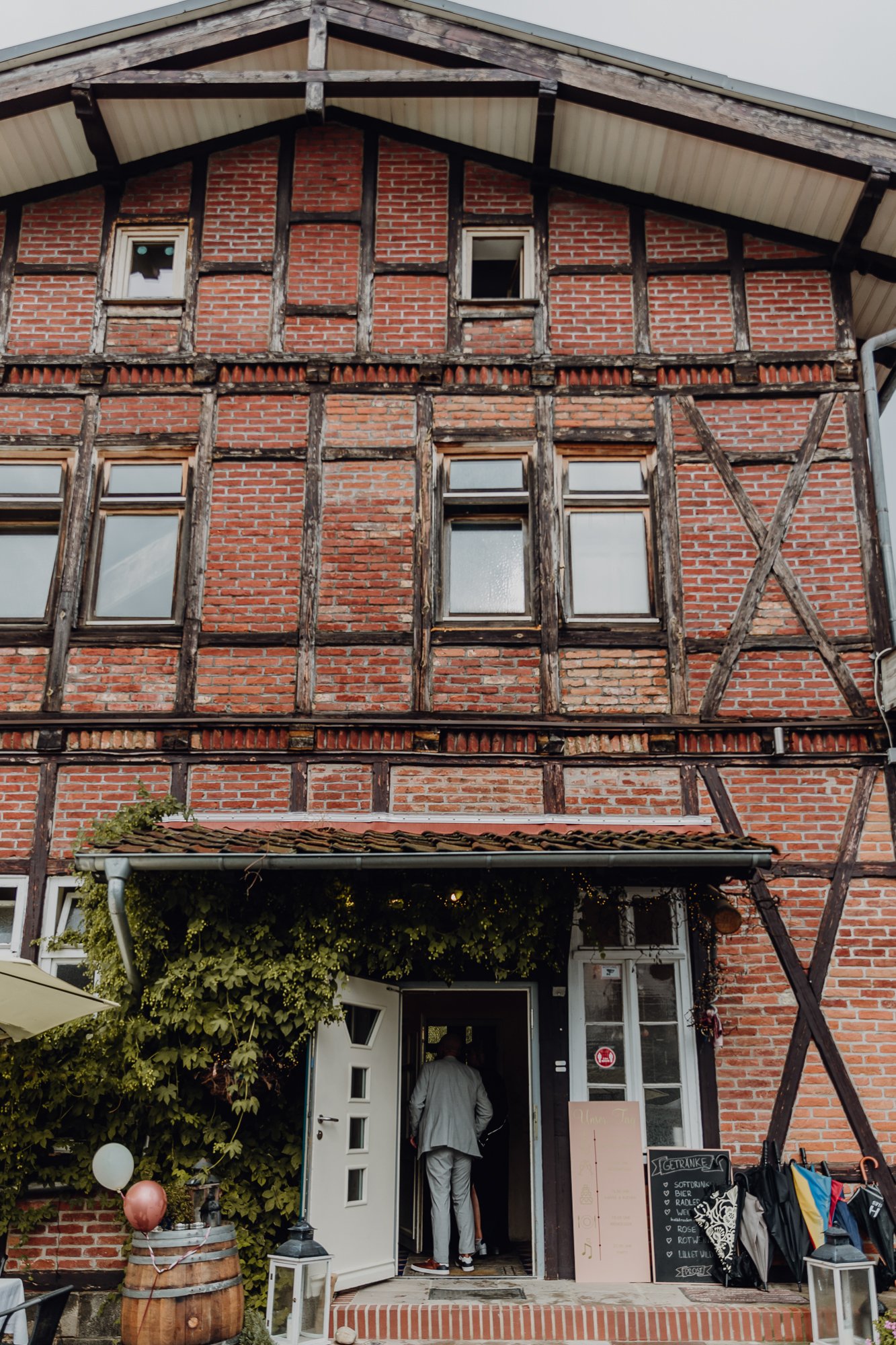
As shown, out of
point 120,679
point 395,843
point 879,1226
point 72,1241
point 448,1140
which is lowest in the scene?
point 72,1241

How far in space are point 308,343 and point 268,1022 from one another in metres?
5.83

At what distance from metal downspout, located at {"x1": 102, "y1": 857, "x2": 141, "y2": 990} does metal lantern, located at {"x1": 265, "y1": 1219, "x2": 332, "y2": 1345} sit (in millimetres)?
1858

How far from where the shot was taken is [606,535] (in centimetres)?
975

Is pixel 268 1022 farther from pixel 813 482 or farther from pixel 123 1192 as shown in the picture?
pixel 813 482

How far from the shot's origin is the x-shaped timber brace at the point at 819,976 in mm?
8086

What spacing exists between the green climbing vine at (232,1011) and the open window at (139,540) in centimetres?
252

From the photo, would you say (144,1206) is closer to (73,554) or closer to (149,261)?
(73,554)

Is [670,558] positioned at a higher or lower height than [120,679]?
higher

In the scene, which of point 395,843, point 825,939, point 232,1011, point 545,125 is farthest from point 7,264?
point 825,939

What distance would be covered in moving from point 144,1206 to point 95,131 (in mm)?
8669

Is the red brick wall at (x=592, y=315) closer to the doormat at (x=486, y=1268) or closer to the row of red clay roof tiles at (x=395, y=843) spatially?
the row of red clay roof tiles at (x=395, y=843)

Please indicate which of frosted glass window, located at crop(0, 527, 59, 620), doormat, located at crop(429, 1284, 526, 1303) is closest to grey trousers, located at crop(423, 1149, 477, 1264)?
doormat, located at crop(429, 1284, 526, 1303)

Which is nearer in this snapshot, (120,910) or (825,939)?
(120,910)

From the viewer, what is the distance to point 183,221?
414 inches
